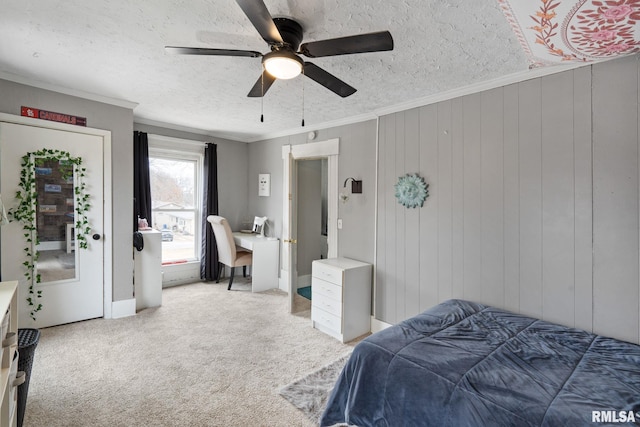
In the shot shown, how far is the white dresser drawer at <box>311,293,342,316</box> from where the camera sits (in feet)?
10.4

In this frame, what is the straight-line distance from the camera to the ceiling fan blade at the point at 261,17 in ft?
4.30

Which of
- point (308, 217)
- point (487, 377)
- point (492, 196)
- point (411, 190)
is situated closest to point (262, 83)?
point (411, 190)

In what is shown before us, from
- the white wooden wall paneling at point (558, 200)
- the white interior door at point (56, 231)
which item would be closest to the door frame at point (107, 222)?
the white interior door at point (56, 231)

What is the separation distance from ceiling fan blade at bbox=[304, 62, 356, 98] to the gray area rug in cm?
215

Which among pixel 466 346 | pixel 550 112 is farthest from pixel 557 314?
pixel 550 112

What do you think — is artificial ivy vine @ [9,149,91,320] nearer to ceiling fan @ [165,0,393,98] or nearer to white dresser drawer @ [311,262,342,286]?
ceiling fan @ [165,0,393,98]

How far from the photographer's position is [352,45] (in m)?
1.63

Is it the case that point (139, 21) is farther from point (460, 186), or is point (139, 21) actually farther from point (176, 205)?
point (176, 205)

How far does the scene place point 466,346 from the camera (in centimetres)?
188

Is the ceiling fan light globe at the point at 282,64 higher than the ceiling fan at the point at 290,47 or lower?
lower

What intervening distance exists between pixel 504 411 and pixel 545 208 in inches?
62.3

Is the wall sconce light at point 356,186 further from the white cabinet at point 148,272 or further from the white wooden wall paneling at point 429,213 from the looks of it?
the white cabinet at point 148,272

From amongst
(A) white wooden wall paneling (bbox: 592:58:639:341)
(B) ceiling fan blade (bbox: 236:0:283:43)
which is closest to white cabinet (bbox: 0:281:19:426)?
(B) ceiling fan blade (bbox: 236:0:283:43)

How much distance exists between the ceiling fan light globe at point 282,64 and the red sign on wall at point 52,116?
8.54ft
